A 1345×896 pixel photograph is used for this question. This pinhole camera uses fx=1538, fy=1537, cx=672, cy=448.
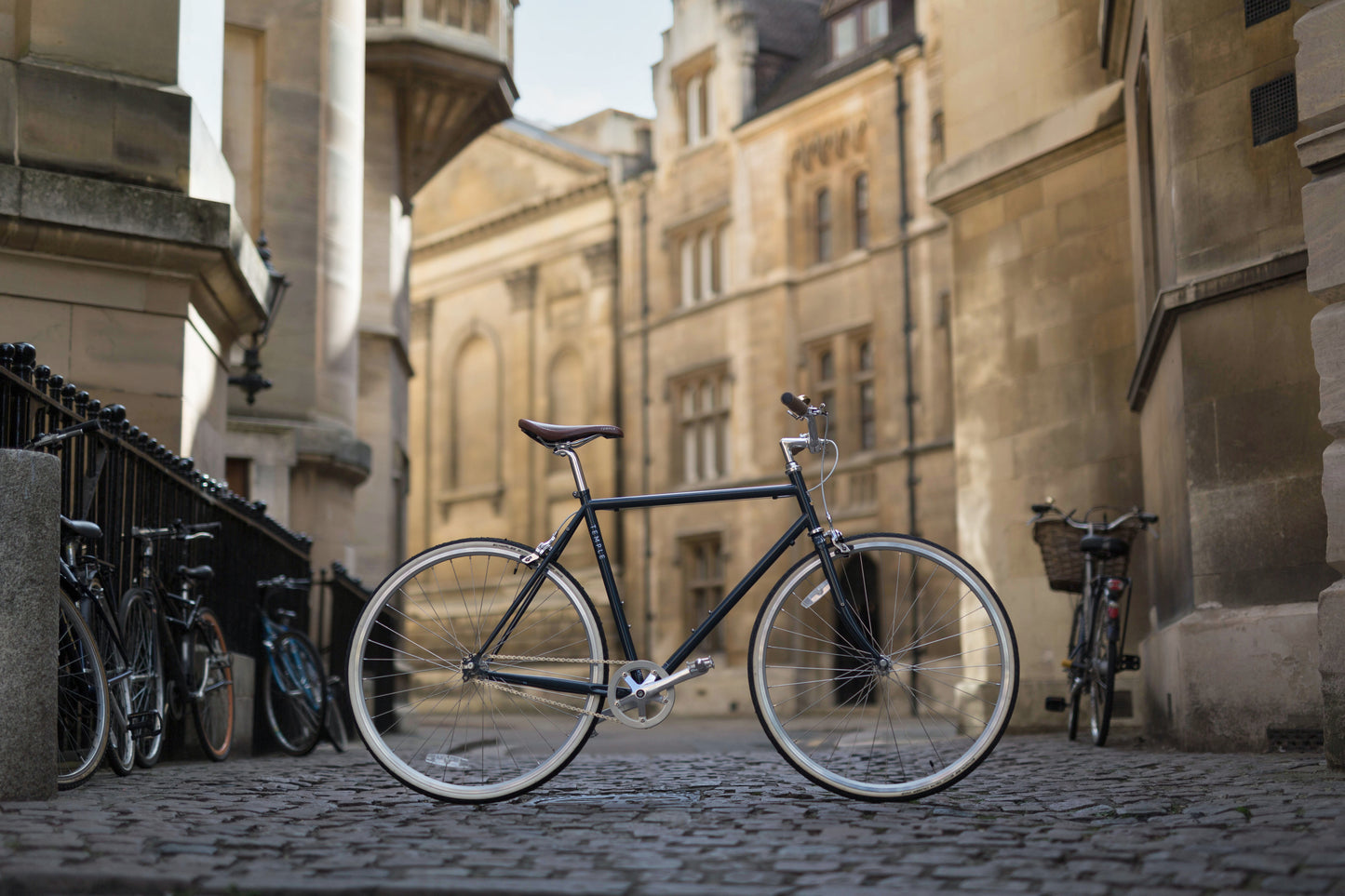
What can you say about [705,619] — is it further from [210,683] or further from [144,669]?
[210,683]

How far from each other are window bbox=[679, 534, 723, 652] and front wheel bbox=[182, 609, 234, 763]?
78.2ft

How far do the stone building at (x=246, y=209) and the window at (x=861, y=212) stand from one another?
427 inches

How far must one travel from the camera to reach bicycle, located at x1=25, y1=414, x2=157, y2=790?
515 cm

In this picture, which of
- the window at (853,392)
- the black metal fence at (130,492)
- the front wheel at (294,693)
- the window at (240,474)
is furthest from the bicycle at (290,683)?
the window at (853,392)

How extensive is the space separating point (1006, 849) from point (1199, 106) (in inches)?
206

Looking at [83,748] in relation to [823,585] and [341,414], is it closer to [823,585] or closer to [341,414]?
[823,585]

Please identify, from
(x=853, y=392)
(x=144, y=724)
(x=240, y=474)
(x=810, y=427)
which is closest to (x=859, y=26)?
(x=853, y=392)

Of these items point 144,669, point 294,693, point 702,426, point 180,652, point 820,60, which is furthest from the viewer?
point 820,60

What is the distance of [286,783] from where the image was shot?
18.7ft

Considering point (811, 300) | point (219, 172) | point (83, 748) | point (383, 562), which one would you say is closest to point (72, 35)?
point (219, 172)

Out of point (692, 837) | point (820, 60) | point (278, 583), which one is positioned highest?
point (820, 60)

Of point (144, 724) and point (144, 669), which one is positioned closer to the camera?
point (144, 724)

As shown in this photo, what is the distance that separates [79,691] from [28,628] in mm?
707

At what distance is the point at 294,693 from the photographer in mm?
9102
